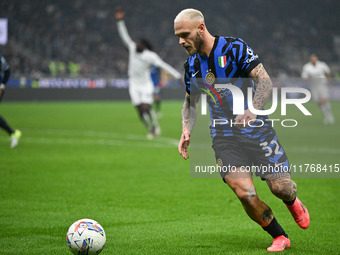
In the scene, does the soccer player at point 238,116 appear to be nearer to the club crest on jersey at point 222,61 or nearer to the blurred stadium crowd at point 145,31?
the club crest on jersey at point 222,61

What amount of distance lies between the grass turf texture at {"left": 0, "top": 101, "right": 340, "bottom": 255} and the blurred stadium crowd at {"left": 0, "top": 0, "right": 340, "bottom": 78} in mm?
23131

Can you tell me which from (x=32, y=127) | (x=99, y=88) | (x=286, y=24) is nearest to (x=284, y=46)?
(x=286, y=24)

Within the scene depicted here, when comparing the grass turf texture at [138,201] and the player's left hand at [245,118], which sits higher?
the player's left hand at [245,118]

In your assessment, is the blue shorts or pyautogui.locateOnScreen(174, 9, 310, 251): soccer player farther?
the blue shorts

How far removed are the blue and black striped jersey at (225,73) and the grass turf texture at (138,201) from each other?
1117 millimetres

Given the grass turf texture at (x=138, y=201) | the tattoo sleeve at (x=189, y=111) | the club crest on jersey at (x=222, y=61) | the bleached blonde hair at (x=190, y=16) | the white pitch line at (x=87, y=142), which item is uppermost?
the bleached blonde hair at (x=190, y=16)

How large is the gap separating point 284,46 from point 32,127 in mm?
29796

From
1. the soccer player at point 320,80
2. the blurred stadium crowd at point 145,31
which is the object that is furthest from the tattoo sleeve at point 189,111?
the blurred stadium crowd at point 145,31

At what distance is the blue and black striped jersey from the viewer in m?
5.14

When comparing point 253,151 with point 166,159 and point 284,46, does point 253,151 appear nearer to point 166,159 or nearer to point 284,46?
point 166,159

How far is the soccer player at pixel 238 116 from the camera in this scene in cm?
508

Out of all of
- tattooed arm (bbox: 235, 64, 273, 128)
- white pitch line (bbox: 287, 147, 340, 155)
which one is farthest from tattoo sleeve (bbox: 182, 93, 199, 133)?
white pitch line (bbox: 287, 147, 340, 155)

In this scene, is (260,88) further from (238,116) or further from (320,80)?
(320,80)

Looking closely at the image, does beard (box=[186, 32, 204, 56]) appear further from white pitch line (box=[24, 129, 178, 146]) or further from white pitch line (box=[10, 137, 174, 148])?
white pitch line (box=[24, 129, 178, 146])
